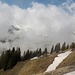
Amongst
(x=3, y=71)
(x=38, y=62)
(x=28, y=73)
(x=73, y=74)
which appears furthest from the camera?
(x=3, y=71)

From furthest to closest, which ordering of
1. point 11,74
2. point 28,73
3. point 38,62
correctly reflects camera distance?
point 11,74
point 38,62
point 28,73

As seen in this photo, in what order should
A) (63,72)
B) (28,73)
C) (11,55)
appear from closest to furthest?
(63,72)
(28,73)
(11,55)

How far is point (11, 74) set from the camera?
12719 cm

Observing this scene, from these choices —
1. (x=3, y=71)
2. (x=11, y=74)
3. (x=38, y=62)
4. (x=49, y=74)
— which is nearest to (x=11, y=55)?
(x=3, y=71)

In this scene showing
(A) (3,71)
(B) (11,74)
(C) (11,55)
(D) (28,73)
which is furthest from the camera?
(C) (11,55)

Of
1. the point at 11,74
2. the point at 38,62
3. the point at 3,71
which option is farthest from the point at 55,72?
the point at 3,71

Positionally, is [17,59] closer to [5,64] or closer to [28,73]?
[5,64]

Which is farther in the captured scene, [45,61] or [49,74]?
[45,61]

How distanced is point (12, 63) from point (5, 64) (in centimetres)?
505

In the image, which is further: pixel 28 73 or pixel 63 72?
pixel 28 73

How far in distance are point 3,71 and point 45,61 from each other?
2411 inches

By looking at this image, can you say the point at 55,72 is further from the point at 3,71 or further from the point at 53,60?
the point at 3,71

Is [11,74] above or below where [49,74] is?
below

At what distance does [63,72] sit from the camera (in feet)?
134
